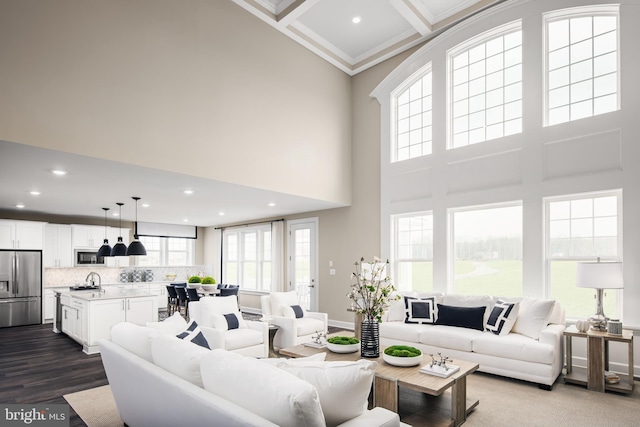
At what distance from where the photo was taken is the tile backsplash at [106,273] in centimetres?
952

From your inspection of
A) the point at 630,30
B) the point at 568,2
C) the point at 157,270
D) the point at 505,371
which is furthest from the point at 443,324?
the point at 157,270

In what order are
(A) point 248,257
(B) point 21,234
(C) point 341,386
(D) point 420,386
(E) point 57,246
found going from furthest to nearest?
(A) point 248,257 → (E) point 57,246 → (B) point 21,234 → (D) point 420,386 → (C) point 341,386

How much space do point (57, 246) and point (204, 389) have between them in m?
9.11

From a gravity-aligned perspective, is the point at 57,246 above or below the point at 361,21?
below

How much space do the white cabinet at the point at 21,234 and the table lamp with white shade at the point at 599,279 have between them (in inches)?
400

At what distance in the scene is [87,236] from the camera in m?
9.75

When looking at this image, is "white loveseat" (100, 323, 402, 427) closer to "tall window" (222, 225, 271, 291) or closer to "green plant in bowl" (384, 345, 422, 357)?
"green plant in bowl" (384, 345, 422, 357)

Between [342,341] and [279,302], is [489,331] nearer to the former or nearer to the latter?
[342,341]

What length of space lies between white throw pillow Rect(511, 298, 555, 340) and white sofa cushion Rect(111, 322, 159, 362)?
4213mm

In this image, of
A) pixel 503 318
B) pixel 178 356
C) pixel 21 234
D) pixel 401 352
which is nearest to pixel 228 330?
pixel 401 352

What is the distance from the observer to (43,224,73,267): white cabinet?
9125 mm

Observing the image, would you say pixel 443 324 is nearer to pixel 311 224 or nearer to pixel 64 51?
pixel 311 224

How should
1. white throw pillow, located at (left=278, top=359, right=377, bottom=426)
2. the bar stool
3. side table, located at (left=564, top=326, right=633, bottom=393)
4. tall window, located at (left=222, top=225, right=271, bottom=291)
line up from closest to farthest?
white throw pillow, located at (left=278, top=359, right=377, bottom=426), side table, located at (left=564, top=326, right=633, bottom=393), the bar stool, tall window, located at (left=222, top=225, right=271, bottom=291)

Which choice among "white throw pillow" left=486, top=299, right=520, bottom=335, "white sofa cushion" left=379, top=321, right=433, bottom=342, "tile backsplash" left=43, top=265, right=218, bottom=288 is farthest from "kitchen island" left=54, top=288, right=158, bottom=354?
"white throw pillow" left=486, top=299, right=520, bottom=335
